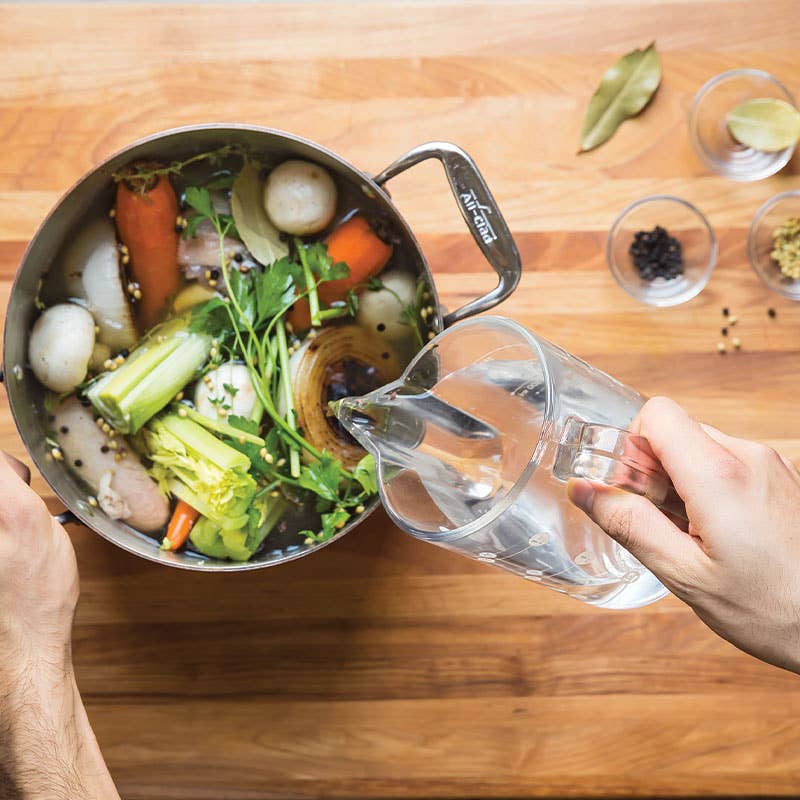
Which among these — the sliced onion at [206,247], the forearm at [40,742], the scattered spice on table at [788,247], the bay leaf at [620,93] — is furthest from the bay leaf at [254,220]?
the scattered spice on table at [788,247]

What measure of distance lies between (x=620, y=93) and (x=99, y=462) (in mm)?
842

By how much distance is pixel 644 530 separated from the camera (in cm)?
75

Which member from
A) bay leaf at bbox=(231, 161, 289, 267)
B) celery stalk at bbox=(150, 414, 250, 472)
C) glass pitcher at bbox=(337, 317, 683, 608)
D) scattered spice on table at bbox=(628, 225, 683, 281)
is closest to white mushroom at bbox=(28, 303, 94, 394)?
celery stalk at bbox=(150, 414, 250, 472)

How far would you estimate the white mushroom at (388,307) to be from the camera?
106 cm

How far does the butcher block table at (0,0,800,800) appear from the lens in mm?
1126

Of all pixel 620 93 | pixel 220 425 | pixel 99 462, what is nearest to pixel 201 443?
pixel 220 425

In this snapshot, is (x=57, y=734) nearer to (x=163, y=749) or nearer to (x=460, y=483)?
(x=163, y=749)

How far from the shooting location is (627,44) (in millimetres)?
1134

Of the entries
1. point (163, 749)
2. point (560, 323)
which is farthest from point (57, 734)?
point (560, 323)

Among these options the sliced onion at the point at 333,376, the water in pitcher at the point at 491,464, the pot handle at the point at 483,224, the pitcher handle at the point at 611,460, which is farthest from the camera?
the sliced onion at the point at 333,376

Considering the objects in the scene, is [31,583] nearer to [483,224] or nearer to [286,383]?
[286,383]

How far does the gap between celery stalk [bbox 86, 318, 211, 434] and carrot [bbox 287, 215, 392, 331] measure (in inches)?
5.1

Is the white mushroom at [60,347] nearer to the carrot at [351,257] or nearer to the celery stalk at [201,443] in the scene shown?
the celery stalk at [201,443]

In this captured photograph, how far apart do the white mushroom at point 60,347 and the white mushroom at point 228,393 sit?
15 cm
